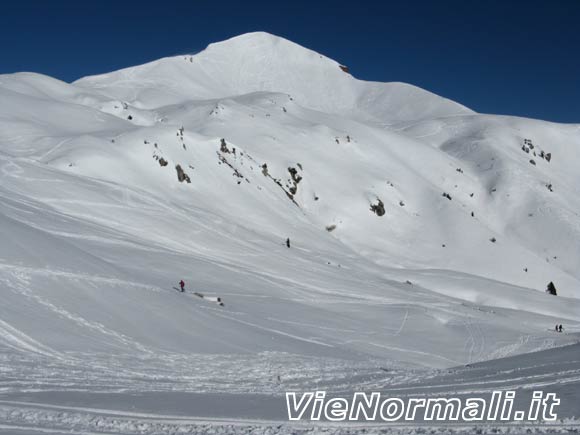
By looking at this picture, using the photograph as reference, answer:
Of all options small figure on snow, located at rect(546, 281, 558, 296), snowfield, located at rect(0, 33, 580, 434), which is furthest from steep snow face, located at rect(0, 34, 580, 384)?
small figure on snow, located at rect(546, 281, 558, 296)

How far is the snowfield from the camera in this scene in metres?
15.0

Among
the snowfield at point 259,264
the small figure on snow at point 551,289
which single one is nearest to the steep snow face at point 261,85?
the snowfield at point 259,264

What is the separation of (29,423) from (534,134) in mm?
134831

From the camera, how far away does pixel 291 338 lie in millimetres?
26688

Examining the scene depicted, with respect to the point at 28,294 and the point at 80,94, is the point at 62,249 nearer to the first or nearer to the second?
the point at 28,294

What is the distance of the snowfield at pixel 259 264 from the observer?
14984 mm

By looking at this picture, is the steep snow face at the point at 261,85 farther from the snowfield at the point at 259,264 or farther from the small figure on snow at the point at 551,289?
the small figure on snow at the point at 551,289

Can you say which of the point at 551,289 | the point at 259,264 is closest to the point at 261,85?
the point at 551,289

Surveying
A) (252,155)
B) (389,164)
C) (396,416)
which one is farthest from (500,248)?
(396,416)

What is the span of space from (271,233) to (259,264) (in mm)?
15567

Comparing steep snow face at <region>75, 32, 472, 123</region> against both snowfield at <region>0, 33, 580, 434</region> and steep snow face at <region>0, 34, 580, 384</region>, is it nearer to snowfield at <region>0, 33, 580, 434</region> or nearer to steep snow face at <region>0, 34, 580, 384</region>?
steep snow face at <region>0, 34, 580, 384</region>

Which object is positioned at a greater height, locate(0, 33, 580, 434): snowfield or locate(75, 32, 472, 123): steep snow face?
locate(75, 32, 472, 123): steep snow face

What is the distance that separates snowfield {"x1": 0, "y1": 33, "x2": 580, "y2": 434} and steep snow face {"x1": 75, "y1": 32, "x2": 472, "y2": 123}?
1900cm

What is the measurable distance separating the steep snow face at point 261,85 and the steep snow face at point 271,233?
3102 mm
